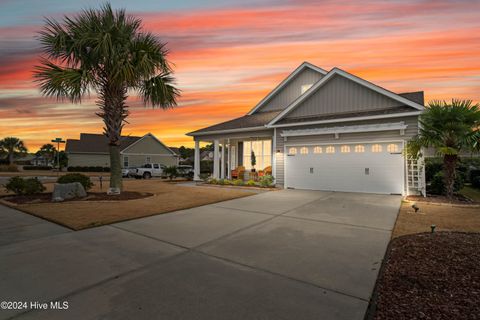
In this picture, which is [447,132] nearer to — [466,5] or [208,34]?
[466,5]

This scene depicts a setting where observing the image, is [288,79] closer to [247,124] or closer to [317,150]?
[247,124]

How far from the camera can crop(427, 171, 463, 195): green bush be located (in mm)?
10758

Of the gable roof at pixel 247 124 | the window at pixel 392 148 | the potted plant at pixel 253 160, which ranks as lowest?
the potted plant at pixel 253 160

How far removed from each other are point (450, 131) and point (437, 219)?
419 centimetres

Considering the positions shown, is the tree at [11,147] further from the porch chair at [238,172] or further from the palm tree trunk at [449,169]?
the palm tree trunk at [449,169]

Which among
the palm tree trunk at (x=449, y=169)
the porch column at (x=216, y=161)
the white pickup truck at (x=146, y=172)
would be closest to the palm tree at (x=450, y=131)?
the palm tree trunk at (x=449, y=169)

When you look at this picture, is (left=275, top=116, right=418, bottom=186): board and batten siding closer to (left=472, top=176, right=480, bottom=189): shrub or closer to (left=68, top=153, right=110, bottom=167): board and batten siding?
(left=472, top=176, right=480, bottom=189): shrub

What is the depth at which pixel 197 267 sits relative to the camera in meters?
3.59

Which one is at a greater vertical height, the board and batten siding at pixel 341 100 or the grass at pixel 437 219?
the board and batten siding at pixel 341 100

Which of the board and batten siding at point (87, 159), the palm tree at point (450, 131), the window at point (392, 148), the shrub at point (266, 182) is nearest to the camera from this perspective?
the palm tree at point (450, 131)

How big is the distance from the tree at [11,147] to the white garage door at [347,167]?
241 feet

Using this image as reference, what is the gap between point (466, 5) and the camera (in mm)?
8188

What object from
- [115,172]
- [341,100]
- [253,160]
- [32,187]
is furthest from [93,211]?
[341,100]

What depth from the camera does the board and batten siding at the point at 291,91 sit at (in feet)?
57.6
